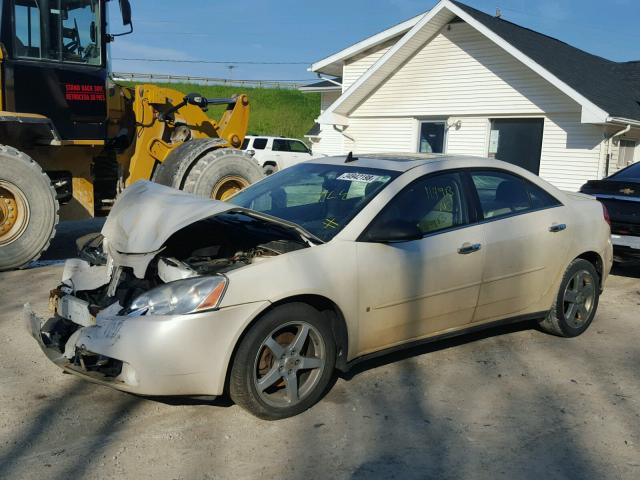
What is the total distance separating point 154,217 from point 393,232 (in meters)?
1.53

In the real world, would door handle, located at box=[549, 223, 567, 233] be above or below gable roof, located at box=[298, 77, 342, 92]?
below

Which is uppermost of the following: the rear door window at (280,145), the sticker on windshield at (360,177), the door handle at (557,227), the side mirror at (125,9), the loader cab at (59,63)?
the side mirror at (125,9)

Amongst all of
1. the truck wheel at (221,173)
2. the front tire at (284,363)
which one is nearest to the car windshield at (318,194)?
the front tire at (284,363)

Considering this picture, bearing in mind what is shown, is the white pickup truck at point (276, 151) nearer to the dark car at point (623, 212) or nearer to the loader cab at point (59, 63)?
the loader cab at point (59, 63)

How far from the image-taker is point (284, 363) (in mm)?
3615

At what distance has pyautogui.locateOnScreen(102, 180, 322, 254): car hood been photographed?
3.72 m

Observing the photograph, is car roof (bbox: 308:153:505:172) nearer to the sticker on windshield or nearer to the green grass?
the sticker on windshield

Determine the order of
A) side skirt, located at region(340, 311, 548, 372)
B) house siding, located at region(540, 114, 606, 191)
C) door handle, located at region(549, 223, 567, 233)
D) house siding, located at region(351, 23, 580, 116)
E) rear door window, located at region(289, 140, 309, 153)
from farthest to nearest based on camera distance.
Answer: rear door window, located at region(289, 140, 309, 153) < house siding, located at region(351, 23, 580, 116) < house siding, located at region(540, 114, 606, 191) < door handle, located at region(549, 223, 567, 233) < side skirt, located at region(340, 311, 548, 372)

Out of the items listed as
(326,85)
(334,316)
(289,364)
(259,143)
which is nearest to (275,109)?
(259,143)

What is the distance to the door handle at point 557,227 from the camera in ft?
16.2

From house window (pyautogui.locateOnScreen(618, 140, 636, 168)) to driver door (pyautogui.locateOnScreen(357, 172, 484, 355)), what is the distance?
1183cm

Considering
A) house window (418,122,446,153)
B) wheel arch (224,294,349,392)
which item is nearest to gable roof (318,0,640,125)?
house window (418,122,446,153)

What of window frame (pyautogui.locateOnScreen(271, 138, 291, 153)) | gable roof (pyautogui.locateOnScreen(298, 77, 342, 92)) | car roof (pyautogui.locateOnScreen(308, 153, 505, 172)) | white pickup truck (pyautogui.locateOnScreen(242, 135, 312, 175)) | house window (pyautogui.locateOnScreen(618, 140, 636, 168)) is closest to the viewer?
car roof (pyautogui.locateOnScreen(308, 153, 505, 172))

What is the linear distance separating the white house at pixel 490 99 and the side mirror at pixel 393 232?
403 inches
